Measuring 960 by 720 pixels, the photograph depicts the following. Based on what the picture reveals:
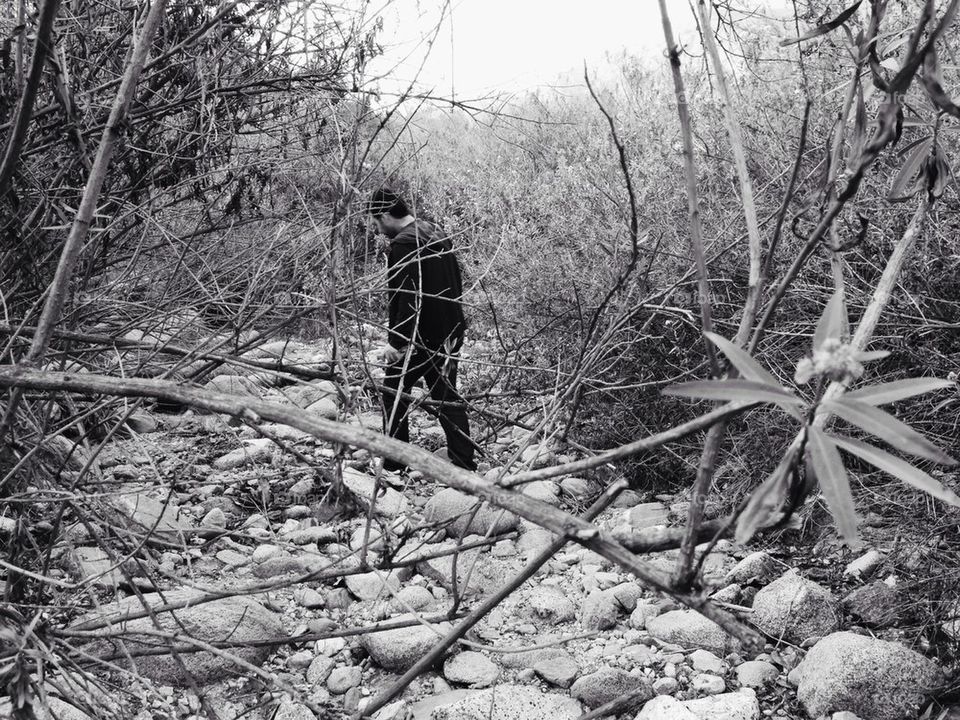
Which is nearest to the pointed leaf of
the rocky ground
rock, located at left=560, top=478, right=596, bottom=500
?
the rocky ground

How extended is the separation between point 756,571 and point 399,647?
5.55ft

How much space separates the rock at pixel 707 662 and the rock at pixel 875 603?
0.62 m

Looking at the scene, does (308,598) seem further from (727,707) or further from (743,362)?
(743,362)

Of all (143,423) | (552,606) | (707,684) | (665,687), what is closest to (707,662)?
(707,684)

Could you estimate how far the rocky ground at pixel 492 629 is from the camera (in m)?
2.91

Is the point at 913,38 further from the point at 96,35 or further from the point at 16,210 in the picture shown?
the point at 96,35

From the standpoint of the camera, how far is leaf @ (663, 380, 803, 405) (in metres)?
0.75

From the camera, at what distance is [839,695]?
2.93 m

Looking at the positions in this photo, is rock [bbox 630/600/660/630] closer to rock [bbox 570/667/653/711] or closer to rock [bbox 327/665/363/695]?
rock [bbox 570/667/653/711]

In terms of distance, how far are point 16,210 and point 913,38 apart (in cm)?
255

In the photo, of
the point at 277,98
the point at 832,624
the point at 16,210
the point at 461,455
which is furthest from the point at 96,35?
the point at 832,624

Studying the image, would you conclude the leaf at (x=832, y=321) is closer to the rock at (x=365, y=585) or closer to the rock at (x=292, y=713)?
the rock at (x=292, y=713)

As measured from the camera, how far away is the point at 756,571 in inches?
155

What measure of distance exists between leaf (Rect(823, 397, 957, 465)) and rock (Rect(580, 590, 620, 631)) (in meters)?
3.21
